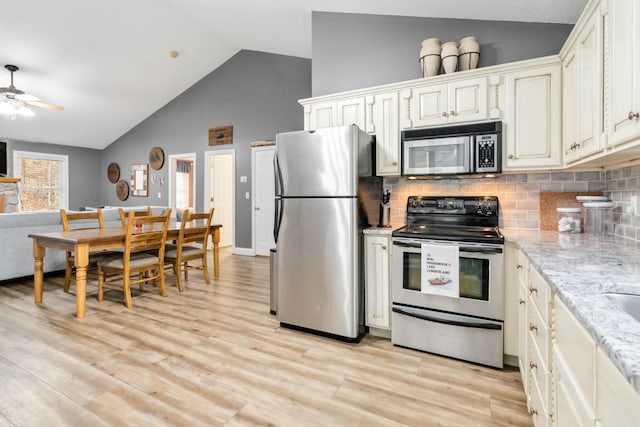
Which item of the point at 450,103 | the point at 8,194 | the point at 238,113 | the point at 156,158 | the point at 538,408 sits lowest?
the point at 538,408

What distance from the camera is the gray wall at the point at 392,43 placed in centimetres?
267

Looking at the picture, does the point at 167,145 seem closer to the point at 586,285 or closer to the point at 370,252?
the point at 370,252

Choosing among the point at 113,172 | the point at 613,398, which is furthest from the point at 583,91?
the point at 113,172

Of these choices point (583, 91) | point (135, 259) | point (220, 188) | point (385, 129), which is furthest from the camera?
point (220, 188)

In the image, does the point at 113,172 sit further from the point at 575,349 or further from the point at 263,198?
the point at 575,349

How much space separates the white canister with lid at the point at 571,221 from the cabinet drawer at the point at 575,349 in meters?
1.55

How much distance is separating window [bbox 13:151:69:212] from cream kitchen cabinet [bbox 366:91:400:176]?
26.6ft

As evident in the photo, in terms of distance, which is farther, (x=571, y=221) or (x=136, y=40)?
(x=136, y=40)

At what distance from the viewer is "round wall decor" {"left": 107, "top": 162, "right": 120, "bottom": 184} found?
321 inches

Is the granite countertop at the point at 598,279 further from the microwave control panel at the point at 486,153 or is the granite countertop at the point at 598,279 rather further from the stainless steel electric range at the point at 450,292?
the microwave control panel at the point at 486,153

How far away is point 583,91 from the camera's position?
1.83m

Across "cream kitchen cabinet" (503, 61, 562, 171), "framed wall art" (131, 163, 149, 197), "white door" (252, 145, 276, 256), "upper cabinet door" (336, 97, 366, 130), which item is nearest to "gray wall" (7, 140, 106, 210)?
"framed wall art" (131, 163, 149, 197)

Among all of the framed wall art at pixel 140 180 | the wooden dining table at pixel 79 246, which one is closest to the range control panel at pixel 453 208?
the wooden dining table at pixel 79 246

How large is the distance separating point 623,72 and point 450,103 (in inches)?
52.4
